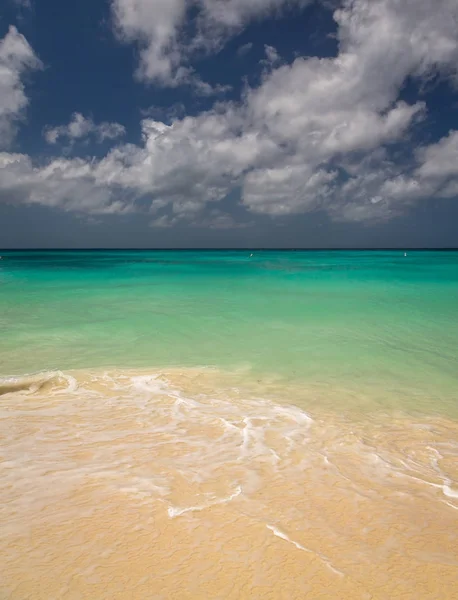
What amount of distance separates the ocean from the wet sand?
12 mm

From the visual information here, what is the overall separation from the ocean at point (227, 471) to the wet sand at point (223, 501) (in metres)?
0.01

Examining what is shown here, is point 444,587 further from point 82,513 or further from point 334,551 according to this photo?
point 82,513

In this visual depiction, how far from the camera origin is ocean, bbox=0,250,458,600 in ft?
8.14

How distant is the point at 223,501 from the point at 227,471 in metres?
0.48

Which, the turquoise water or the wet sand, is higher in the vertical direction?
the wet sand

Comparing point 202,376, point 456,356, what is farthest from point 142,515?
point 456,356

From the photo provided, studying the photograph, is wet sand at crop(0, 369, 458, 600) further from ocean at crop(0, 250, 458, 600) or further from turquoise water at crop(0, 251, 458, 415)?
turquoise water at crop(0, 251, 458, 415)

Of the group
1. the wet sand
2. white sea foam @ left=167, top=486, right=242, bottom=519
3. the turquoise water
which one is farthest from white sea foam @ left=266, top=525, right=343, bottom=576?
the turquoise water

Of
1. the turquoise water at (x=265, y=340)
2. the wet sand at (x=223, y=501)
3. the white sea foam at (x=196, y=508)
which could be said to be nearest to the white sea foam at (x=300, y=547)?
the wet sand at (x=223, y=501)

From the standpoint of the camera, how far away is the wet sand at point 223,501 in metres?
2.44

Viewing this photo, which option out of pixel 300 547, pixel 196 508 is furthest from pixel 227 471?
pixel 300 547

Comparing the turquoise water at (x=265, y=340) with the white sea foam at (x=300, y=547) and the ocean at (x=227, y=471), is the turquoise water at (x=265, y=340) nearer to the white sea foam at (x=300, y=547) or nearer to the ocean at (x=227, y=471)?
the ocean at (x=227, y=471)

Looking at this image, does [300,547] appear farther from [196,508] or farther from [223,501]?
[196,508]

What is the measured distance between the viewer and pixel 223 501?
322 centimetres
